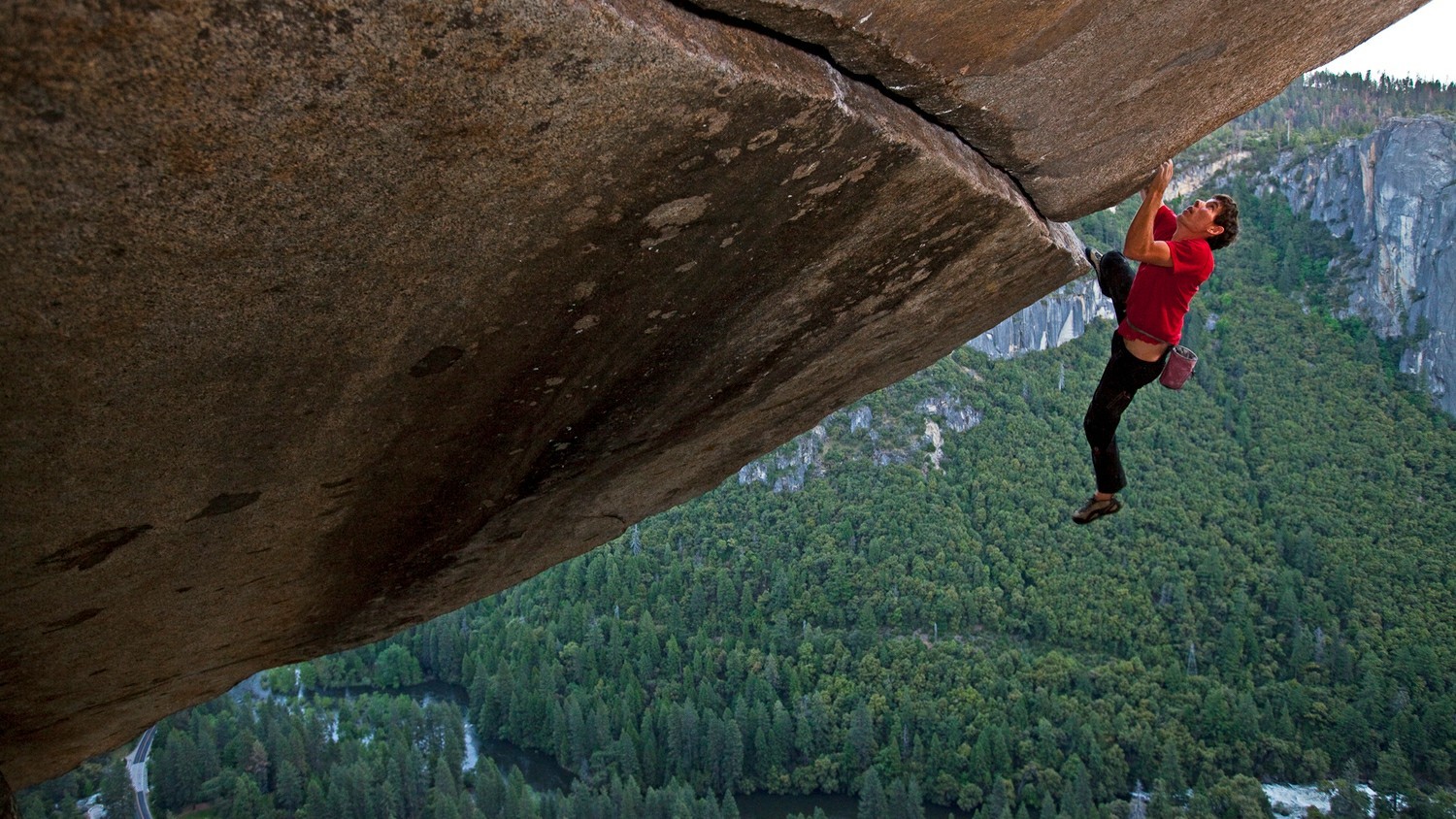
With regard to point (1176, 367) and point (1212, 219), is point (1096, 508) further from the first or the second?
point (1212, 219)

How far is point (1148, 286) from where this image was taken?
4.60 meters

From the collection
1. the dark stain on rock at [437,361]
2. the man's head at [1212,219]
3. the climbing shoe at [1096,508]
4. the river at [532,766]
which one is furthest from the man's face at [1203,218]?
the river at [532,766]

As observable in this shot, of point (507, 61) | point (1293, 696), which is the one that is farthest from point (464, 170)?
point (1293, 696)

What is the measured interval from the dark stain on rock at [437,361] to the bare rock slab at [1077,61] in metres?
1.27

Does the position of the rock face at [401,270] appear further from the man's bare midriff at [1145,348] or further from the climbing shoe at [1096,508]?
the climbing shoe at [1096,508]

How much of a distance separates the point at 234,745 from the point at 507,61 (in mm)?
43939

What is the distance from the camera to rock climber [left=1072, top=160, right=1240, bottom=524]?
4.22 m

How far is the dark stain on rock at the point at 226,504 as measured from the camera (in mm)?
3369

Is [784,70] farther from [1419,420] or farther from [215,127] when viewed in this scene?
[1419,420]

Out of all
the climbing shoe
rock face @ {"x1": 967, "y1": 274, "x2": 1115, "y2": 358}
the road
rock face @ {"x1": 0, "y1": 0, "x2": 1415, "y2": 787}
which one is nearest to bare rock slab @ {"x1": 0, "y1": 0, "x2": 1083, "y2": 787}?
rock face @ {"x1": 0, "y1": 0, "x2": 1415, "y2": 787}

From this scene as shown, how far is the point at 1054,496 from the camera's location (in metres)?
65.2

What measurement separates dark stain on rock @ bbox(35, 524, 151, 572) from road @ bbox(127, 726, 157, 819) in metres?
38.5

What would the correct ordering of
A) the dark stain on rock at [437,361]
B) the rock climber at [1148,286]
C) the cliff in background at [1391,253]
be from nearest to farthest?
1. the dark stain on rock at [437,361]
2. the rock climber at [1148,286]
3. the cliff in background at [1391,253]

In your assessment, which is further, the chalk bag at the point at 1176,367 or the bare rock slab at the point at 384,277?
the chalk bag at the point at 1176,367
